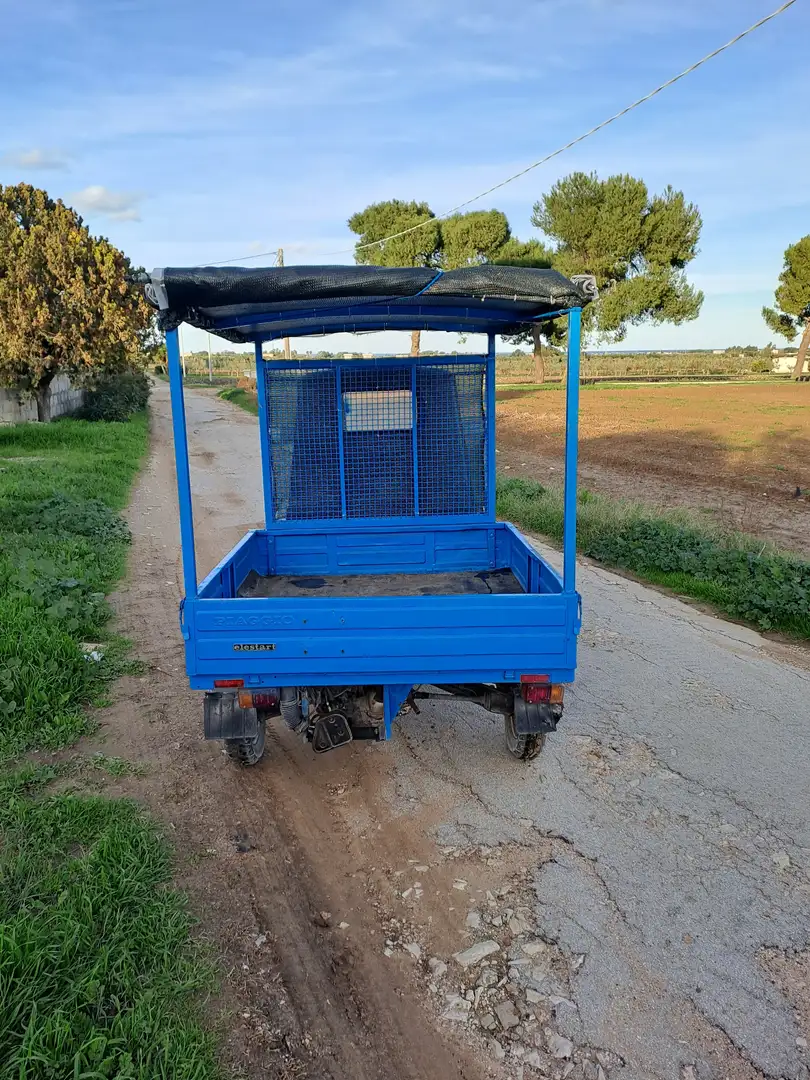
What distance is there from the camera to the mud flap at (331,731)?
4086 millimetres

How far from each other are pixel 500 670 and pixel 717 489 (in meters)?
12.8

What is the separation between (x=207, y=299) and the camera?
3.46 meters

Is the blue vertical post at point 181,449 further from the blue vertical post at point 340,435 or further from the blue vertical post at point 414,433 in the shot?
the blue vertical post at point 414,433

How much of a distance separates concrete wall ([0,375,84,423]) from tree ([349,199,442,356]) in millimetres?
19611

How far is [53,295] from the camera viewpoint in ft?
65.0

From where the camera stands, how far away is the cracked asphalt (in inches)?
109

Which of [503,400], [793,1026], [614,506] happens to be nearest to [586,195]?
[503,400]

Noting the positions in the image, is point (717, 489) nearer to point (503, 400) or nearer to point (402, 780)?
point (402, 780)

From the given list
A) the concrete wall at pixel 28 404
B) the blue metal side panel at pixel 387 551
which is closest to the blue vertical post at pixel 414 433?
the blue metal side panel at pixel 387 551

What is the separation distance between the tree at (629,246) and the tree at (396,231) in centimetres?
721

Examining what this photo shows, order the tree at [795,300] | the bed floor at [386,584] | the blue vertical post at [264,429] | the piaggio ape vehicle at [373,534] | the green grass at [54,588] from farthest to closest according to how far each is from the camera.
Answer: the tree at [795,300] < the blue vertical post at [264,429] < the bed floor at [386,584] < the green grass at [54,588] < the piaggio ape vehicle at [373,534]

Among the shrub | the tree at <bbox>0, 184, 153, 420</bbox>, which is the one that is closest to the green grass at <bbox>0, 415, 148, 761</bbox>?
the tree at <bbox>0, 184, 153, 420</bbox>

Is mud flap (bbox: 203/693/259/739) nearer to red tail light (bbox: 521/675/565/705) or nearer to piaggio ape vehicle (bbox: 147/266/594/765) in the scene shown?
piaggio ape vehicle (bbox: 147/266/594/765)

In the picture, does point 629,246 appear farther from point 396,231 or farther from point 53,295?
point 53,295
